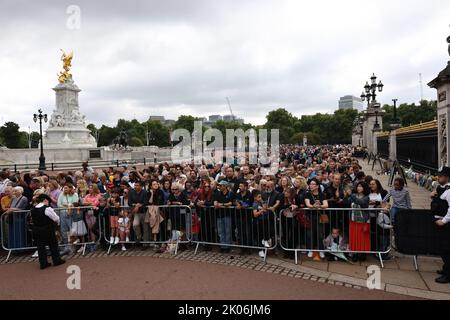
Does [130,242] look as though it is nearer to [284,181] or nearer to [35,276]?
[35,276]

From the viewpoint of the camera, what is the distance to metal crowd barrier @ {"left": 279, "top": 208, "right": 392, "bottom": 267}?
6.75 m

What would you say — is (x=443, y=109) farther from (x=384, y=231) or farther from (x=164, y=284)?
(x=164, y=284)

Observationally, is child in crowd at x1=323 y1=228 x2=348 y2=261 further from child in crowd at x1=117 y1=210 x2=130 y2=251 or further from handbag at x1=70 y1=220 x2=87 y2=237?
handbag at x1=70 y1=220 x2=87 y2=237

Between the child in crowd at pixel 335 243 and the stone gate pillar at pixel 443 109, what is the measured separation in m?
5.54

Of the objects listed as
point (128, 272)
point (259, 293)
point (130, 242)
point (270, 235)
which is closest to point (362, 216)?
point (270, 235)

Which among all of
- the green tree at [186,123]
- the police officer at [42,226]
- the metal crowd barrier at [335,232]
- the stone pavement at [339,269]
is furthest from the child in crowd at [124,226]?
the green tree at [186,123]

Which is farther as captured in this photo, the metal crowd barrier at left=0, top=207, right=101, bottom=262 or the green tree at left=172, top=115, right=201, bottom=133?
the green tree at left=172, top=115, right=201, bottom=133

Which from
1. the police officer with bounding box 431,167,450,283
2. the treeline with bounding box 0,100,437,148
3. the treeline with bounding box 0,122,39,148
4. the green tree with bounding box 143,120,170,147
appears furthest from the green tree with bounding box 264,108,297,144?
the police officer with bounding box 431,167,450,283

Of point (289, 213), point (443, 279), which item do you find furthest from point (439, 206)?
point (289, 213)

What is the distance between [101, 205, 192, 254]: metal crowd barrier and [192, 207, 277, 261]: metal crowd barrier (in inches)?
14.1

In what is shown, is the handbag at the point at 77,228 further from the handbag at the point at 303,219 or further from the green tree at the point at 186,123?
the green tree at the point at 186,123

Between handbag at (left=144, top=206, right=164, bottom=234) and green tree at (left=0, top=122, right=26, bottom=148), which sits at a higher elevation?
green tree at (left=0, top=122, right=26, bottom=148)

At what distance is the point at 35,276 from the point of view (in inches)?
257
